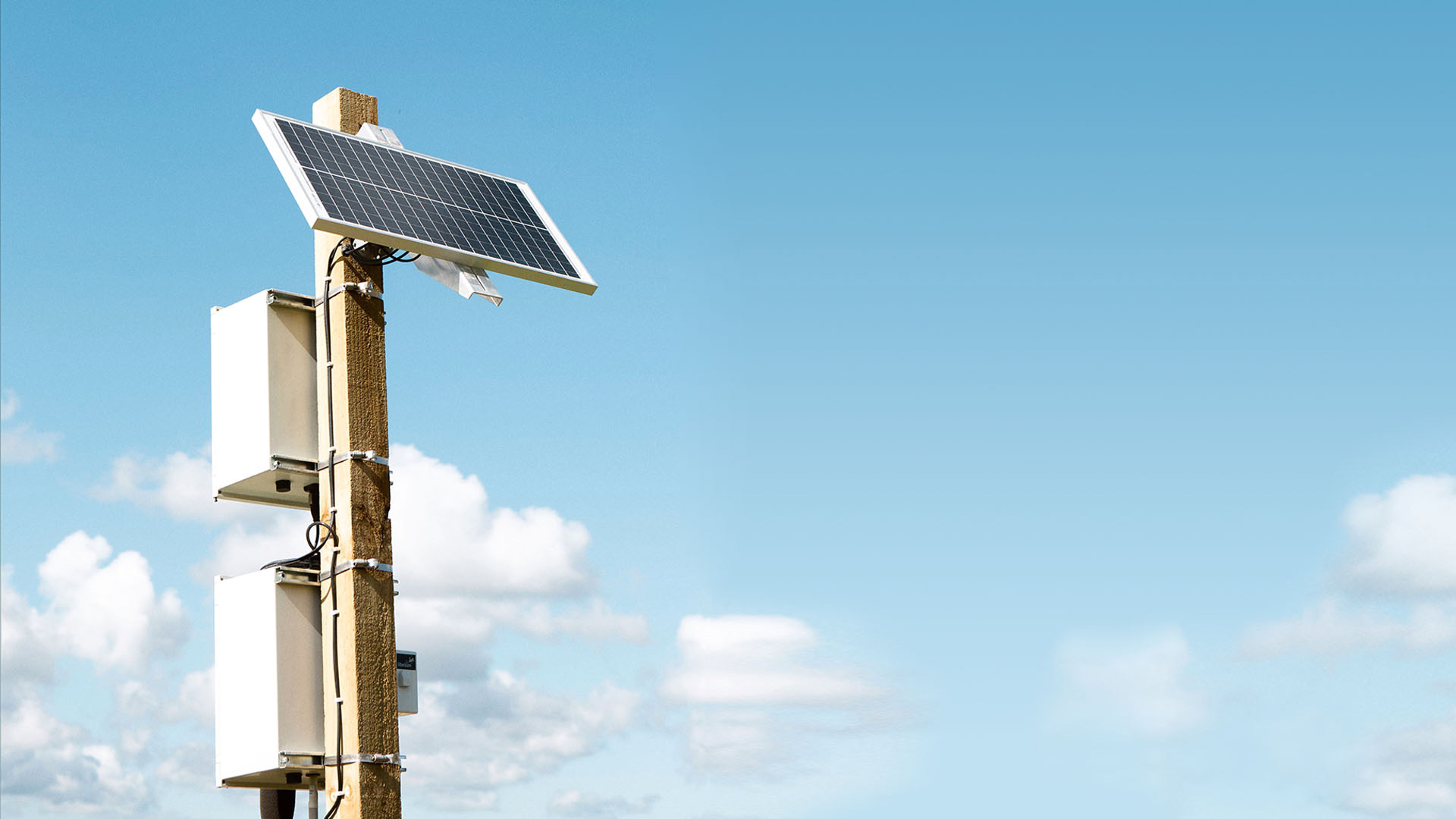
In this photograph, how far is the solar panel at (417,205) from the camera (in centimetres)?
927

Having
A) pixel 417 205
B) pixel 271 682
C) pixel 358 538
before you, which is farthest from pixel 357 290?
pixel 271 682

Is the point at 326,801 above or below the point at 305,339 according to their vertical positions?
below

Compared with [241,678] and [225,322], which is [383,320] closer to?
[225,322]

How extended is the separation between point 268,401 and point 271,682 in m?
1.70

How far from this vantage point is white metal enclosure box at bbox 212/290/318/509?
9719mm

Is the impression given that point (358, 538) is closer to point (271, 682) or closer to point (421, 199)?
point (271, 682)

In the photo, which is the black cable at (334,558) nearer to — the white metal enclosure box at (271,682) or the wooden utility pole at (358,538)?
the wooden utility pole at (358,538)

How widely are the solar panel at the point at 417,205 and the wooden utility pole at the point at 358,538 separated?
409 millimetres

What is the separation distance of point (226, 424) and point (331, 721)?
2046 millimetres

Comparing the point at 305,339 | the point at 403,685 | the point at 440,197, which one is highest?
the point at 440,197

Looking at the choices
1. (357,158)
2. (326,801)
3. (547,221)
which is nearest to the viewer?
(326,801)

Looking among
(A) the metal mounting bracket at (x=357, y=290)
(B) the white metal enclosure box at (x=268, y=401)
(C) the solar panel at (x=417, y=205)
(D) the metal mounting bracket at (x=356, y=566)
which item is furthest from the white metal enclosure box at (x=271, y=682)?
(C) the solar panel at (x=417, y=205)

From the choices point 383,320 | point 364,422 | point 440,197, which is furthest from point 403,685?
point 440,197

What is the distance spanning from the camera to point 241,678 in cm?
948
